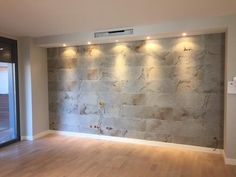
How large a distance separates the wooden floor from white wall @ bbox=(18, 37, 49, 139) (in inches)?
20.7

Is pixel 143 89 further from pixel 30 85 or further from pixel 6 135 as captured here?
pixel 6 135

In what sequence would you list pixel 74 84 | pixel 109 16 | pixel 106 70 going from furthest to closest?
pixel 74 84, pixel 106 70, pixel 109 16

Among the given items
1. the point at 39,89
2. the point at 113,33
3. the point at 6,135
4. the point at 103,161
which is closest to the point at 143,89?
the point at 113,33

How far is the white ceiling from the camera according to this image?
9.83 feet

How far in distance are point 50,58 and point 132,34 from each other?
8.36 ft

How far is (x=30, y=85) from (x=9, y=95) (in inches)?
21.2

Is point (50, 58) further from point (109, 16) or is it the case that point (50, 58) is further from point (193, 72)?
point (193, 72)

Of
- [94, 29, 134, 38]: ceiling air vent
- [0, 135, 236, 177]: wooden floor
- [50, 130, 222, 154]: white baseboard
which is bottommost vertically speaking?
[0, 135, 236, 177]: wooden floor

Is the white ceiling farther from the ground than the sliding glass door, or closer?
farther from the ground

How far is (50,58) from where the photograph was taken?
18.8 feet

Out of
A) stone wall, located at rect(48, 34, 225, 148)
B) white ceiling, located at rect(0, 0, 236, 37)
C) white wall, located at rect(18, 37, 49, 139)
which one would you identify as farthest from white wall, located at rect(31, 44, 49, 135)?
white ceiling, located at rect(0, 0, 236, 37)

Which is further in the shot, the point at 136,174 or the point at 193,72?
the point at 193,72

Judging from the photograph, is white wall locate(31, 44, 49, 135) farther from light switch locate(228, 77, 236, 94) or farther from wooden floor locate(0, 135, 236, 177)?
light switch locate(228, 77, 236, 94)

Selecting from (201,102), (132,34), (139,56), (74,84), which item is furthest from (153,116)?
(74,84)
